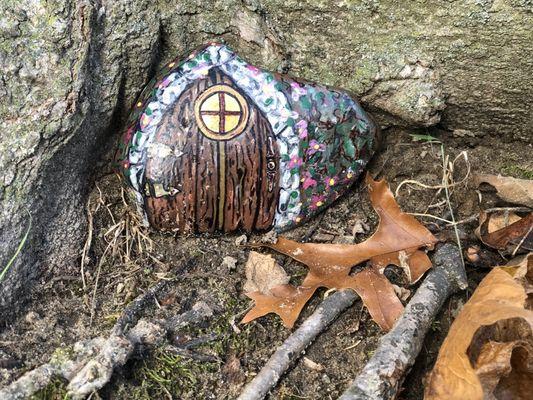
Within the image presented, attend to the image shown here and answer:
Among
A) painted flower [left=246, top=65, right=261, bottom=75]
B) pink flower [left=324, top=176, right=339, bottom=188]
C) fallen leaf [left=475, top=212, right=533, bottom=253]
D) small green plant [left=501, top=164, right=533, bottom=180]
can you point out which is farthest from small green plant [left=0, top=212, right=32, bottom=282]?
small green plant [left=501, top=164, right=533, bottom=180]

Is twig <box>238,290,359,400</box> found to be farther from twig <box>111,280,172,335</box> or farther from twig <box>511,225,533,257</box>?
twig <box>511,225,533,257</box>

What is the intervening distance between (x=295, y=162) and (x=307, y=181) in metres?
0.08

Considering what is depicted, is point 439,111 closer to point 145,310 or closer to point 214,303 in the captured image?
point 214,303

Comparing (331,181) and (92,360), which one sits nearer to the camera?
(92,360)

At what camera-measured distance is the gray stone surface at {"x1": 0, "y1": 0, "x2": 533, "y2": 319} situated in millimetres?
1937

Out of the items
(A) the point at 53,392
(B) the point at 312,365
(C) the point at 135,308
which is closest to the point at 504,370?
(B) the point at 312,365

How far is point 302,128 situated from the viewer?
215 centimetres

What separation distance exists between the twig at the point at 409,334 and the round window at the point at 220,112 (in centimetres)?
73

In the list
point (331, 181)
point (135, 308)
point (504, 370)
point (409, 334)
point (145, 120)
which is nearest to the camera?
point (504, 370)

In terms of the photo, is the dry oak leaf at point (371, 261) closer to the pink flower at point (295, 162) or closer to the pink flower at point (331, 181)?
the pink flower at point (331, 181)

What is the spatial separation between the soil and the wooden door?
5.3 inches

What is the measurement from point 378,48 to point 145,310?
1.08 m

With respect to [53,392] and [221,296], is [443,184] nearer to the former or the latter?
[221,296]

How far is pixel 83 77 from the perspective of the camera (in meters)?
1.99
